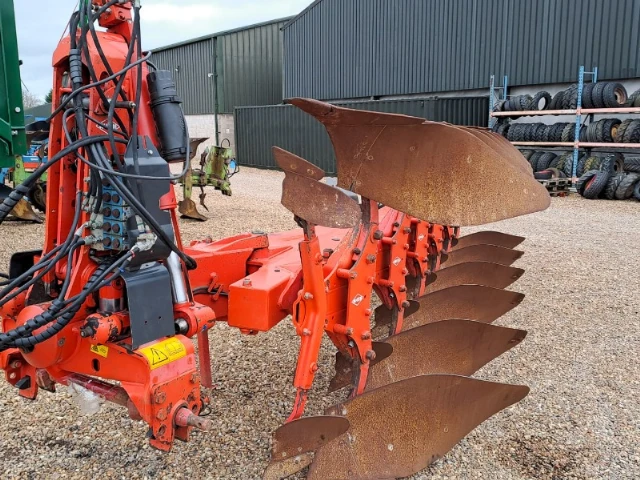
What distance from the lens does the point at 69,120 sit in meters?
2.13

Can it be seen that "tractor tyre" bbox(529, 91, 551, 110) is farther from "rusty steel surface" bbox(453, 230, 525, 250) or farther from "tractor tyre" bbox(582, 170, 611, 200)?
"rusty steel surface" bbox(453, 230, 525, 250)

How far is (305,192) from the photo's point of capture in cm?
214

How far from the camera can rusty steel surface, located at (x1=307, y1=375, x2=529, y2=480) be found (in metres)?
2.21

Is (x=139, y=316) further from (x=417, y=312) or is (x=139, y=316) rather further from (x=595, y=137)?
(x=595, y=137)

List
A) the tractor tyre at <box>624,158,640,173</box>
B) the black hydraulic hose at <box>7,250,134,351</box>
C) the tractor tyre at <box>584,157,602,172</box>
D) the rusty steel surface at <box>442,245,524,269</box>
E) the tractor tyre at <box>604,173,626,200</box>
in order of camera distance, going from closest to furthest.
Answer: the black hydraulic hose at <box>7,250,134,351</box>, the rusty steel surface at <box>442,245,524,269</box>, the tractor tyre at <box>604,173,626,200</box>, the tractor tyre at <box>624,158,640,173</box>, the tractor tyre at <box>584,157,602,172</box>

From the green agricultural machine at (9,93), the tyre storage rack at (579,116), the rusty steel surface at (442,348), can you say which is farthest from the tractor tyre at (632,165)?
the green agricultural machine at (9,93)

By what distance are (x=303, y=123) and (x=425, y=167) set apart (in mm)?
14929

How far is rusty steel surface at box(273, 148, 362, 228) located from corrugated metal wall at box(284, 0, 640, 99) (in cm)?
1132

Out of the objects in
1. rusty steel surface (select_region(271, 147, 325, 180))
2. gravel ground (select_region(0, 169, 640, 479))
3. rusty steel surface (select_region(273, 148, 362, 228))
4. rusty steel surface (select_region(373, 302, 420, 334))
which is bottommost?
gravel ground (select_region(0, 169, 640, 479))

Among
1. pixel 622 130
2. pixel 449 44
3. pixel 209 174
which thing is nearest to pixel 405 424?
pixel 209 174

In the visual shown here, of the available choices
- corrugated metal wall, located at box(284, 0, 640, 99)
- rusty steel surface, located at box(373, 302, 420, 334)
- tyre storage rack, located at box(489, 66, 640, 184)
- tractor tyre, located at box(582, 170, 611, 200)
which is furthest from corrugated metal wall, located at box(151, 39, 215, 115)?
rusty steel surface, located at box(373, 302, 420, 334)

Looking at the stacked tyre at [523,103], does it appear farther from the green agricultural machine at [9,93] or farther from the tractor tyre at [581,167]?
the green agricultural machine at [9,93]

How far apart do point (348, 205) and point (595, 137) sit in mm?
10371

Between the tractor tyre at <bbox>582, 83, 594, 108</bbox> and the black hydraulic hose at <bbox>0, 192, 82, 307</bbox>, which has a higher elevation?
the tractor tyre at <bbox>582, 83, 594, 108</bbox>
